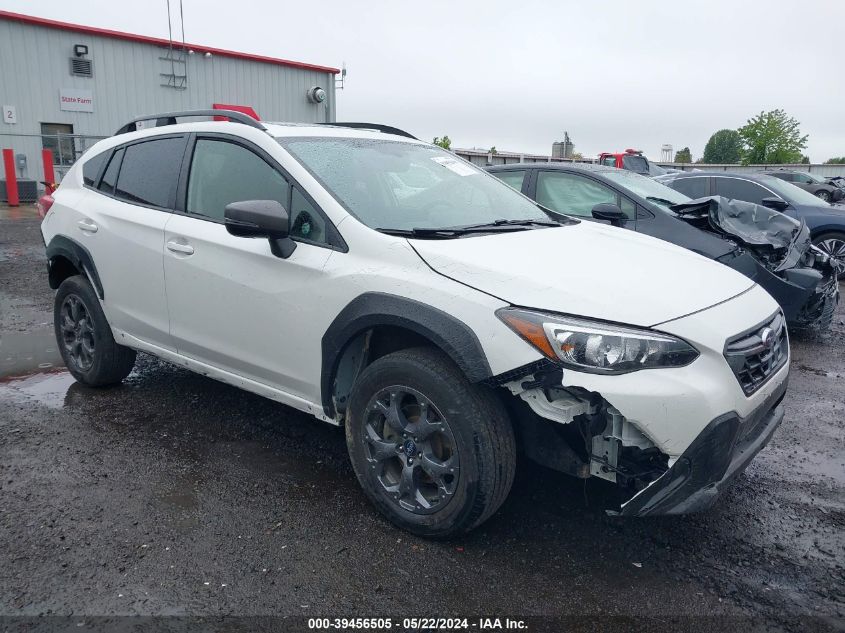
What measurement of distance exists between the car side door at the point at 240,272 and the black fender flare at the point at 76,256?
81 cm

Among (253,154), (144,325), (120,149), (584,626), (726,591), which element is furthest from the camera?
(120,149)

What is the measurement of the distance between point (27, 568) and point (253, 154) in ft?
7.00

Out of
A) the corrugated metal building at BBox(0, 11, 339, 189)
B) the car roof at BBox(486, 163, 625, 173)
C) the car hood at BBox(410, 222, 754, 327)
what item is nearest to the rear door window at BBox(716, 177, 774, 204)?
the car roof at BBox(486, 163, 625, 173)

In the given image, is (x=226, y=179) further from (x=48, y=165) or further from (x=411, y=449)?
(x=48, y=165)

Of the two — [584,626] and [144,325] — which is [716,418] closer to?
[584,626]

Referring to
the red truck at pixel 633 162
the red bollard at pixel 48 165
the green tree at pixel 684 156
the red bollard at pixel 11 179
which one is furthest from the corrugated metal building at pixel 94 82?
the green tree at pixel 684 156

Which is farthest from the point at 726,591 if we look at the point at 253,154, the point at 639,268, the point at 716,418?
the point at 253,154

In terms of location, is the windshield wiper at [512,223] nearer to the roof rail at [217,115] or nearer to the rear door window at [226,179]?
the rear door window at [226,179]

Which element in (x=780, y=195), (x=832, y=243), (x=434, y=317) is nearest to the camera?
(x=434, y=317)

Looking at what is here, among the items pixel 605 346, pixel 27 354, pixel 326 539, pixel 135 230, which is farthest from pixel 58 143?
pixel 605 346

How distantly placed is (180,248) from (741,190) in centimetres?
905

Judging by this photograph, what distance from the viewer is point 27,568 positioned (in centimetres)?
268

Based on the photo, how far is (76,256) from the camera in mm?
4430

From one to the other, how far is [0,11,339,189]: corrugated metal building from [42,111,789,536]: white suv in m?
18.0
